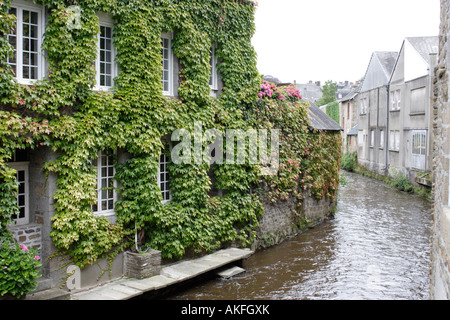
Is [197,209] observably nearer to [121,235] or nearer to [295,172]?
[121,235]

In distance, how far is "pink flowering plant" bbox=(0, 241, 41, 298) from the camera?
6621 millimetres

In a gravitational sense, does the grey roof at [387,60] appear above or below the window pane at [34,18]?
above

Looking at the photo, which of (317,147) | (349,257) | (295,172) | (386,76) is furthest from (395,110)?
(349,257)

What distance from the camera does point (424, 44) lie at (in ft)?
84.7

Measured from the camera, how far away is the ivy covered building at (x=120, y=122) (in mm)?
7832

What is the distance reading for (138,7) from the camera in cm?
924

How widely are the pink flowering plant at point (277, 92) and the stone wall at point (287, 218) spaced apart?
3.49m

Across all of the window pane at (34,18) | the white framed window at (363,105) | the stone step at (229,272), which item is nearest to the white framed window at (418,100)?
the white framed window at (363,105)

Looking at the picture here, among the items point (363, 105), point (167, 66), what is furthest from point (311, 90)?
point (167, 66)

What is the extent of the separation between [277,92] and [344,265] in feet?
19.3

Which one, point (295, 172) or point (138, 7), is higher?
point (138, 7)

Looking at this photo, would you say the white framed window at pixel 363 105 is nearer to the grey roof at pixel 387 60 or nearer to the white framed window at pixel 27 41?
the grey roof at pixel 387 60

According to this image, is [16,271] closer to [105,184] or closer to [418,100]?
[105,184]
